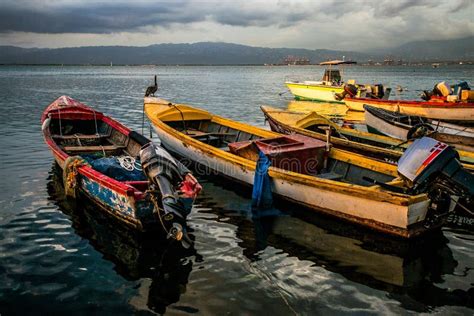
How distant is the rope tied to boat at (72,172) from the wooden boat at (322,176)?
4.06 metres

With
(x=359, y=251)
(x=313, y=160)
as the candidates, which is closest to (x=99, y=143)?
(x=313, y=160)

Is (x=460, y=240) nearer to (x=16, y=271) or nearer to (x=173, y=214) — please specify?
(x=173, y=214)

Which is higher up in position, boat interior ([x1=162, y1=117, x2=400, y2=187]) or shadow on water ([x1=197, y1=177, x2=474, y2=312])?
boat interior ([x1=162, y1=117, x2=400, y2=187])

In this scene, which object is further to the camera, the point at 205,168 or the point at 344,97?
the point at 344,97

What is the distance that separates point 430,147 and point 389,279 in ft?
9.00

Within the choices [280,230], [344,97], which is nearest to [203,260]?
[280,230]

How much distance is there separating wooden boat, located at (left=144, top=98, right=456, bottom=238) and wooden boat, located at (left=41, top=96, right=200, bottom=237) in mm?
2086

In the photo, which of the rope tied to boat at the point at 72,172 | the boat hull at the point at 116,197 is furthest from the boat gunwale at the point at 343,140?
the rope tied to boat at the point at 72,172

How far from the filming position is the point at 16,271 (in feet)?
23.7

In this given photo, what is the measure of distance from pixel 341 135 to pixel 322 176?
211 inches

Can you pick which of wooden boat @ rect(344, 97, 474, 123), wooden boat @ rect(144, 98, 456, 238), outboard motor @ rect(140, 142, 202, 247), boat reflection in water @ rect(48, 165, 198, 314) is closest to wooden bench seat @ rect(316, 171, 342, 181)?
wooden boat @ rect(144, 98, 456, 238)

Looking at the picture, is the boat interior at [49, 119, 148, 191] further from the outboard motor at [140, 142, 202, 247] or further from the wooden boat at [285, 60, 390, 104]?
the wooden boat at [285, 60, 390, 104]

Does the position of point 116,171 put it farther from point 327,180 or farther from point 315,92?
point 315,92

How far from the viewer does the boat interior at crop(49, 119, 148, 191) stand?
9.91 metres
